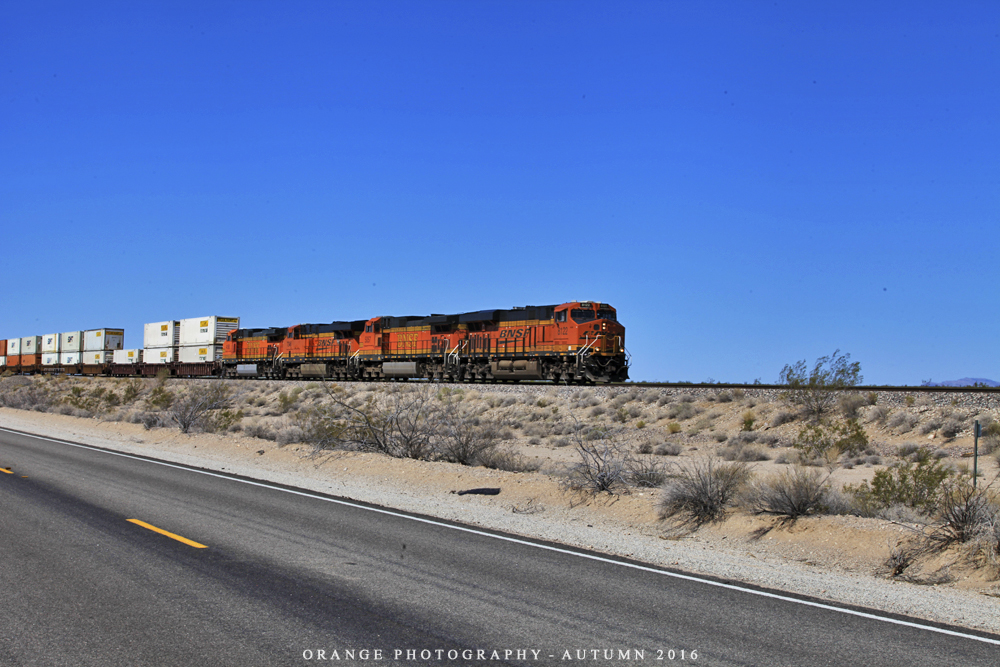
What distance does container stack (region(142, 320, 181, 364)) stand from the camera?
65.5 m

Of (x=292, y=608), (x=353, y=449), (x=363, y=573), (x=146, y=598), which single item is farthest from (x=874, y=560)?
(x=353, y=449)

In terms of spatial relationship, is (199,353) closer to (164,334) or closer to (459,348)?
(164,334)

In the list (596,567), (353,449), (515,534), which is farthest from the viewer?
(353,449)

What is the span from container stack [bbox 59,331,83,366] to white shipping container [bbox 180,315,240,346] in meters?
17.6

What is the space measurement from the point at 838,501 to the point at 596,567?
4.95 meters

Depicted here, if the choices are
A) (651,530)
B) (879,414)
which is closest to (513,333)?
(879,414)

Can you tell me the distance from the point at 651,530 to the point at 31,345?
90.0 metres

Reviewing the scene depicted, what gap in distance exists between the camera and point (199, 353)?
6362 centimetres

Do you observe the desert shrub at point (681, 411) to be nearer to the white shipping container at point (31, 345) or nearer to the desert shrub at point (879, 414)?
the desert shrub at point (879, 414)

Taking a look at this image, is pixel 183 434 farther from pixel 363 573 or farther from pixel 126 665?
pixel 126 665

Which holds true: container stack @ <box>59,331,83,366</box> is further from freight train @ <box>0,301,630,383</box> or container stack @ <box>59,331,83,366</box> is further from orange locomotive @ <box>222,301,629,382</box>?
orange locomotive @ <box>222,301,629,382</box>

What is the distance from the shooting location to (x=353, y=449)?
60.7ft

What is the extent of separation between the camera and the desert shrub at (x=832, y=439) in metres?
21.4

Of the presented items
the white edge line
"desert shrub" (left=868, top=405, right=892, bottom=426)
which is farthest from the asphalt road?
"desert shrub" (left=868, top=405, right=892, bottom=426)
